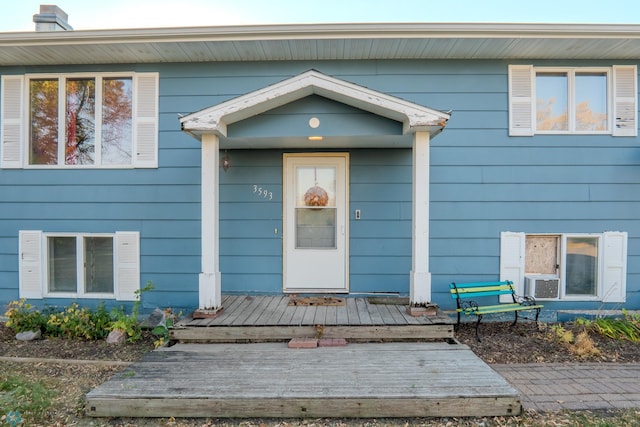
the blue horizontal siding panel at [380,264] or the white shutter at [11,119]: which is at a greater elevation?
the white shutter at [11,119]

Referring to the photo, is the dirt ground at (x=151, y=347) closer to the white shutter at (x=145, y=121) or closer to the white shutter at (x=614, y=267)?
the white shutter at (x=614, y=267)

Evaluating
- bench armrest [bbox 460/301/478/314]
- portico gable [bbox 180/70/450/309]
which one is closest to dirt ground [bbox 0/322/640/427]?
bench armrest [bbox 460/301/478/314]

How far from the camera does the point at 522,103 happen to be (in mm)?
4523

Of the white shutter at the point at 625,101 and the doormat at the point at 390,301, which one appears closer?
the doormat at the point at 390,301

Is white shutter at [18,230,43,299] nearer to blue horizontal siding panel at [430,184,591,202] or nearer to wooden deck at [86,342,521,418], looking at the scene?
wooden deck at [86,342,521,418]

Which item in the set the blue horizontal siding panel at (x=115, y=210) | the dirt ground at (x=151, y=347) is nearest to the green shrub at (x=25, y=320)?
the dirt ground at (x=151, y=347)

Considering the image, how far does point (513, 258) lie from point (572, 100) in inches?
91.5

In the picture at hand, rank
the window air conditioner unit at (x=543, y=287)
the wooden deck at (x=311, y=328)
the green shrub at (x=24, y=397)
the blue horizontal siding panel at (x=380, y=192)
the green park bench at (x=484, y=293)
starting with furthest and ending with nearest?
the blue horizontal siding panel at (x=380, y=192), the window air conditioner unit at (x=543, y=287), the green park bench at (x=484, y=293), the wooden deck at (x=311, y=328), the green shrub at (x=24, y=397)

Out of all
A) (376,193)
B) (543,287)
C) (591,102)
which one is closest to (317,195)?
(376,193)

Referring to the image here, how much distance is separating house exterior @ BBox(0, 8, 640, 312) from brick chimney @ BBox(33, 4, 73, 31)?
0.04m

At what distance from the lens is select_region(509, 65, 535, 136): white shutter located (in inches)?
178

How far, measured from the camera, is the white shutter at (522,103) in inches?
178

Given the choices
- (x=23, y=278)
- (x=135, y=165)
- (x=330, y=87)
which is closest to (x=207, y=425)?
(x=330, y=87)

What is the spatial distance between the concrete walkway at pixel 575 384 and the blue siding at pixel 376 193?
1342 mm
